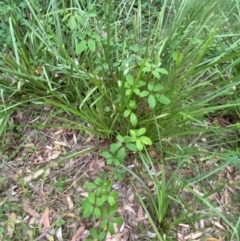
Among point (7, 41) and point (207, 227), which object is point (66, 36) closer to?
point (7, 41)

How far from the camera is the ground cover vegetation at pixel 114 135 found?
1.73 meters

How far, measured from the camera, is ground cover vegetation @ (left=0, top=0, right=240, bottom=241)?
1.73 metres

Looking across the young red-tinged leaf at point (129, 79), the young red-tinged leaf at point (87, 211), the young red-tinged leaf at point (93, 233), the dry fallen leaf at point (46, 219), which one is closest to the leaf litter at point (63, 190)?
the dry fallen leaf at point (46, 219)

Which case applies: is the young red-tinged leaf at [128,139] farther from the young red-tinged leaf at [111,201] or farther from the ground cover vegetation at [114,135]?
the young red-tinged leaf at [111,201]

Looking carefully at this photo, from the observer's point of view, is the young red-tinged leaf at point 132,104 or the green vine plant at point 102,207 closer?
the green vine plant at point 102,207

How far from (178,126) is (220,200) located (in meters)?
0.44

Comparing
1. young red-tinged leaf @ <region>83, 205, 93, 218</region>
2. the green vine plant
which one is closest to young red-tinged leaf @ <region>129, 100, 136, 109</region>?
the green vine plant

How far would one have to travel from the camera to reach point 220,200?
6.44 ft

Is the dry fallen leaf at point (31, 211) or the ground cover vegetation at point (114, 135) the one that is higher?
the ground cover vegetation at point (114, 135)

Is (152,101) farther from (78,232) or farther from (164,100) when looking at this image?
(78,232)

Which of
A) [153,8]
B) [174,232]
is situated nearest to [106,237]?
[174,232]

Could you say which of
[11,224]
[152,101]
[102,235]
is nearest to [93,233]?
[102,235]

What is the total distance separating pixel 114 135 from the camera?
1950 millimetres

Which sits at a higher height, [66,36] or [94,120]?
[66,36]
